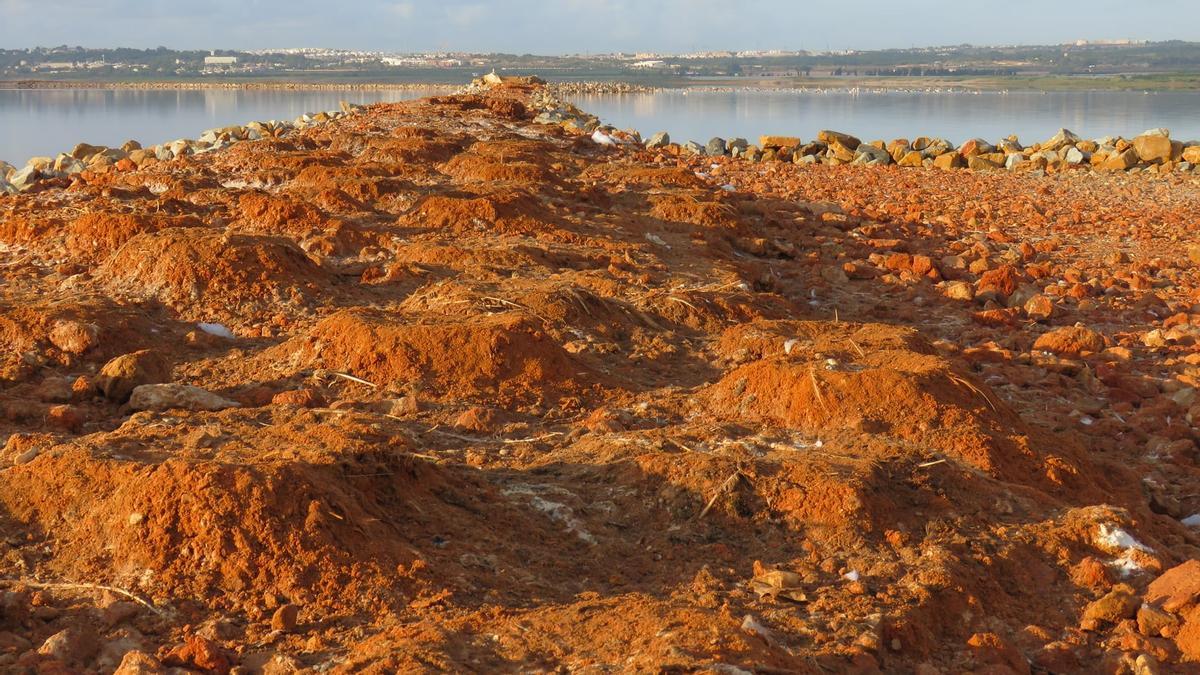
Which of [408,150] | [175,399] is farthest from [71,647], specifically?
[408,150]

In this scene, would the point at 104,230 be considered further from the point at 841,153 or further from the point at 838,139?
the point at 838,139

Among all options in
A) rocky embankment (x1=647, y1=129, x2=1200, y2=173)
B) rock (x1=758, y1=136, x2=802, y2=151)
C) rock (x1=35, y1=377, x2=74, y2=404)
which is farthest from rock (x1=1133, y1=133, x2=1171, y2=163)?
rock (x1=35, y1=377, x2=74, y2=404)

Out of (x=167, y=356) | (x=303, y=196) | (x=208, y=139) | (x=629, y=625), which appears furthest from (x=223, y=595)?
(x=208, y=139)

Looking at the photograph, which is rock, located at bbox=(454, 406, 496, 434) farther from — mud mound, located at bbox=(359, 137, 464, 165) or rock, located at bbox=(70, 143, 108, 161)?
rock, located at bbox=(70, 143, 108, 161)

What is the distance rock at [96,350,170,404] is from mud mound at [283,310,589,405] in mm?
736

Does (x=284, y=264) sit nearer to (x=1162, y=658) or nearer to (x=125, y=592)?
(x=125, y=592)

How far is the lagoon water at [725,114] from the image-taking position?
30.3 metres

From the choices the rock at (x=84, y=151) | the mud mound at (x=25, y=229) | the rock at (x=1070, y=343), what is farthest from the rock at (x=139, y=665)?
the rock at (x=84, y=151)

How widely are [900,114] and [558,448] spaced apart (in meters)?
38.3

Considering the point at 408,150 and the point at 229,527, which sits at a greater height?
the point at 408,150

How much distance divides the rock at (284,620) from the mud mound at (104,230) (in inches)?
218

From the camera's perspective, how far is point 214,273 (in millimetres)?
7645

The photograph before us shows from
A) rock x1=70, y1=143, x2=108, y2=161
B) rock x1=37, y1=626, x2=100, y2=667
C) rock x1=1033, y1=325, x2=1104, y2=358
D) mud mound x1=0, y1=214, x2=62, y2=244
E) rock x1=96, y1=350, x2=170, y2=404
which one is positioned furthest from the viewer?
rock x1=70, y1=143, x2=108, y2=161

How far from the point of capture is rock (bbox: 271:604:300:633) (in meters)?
3.65
